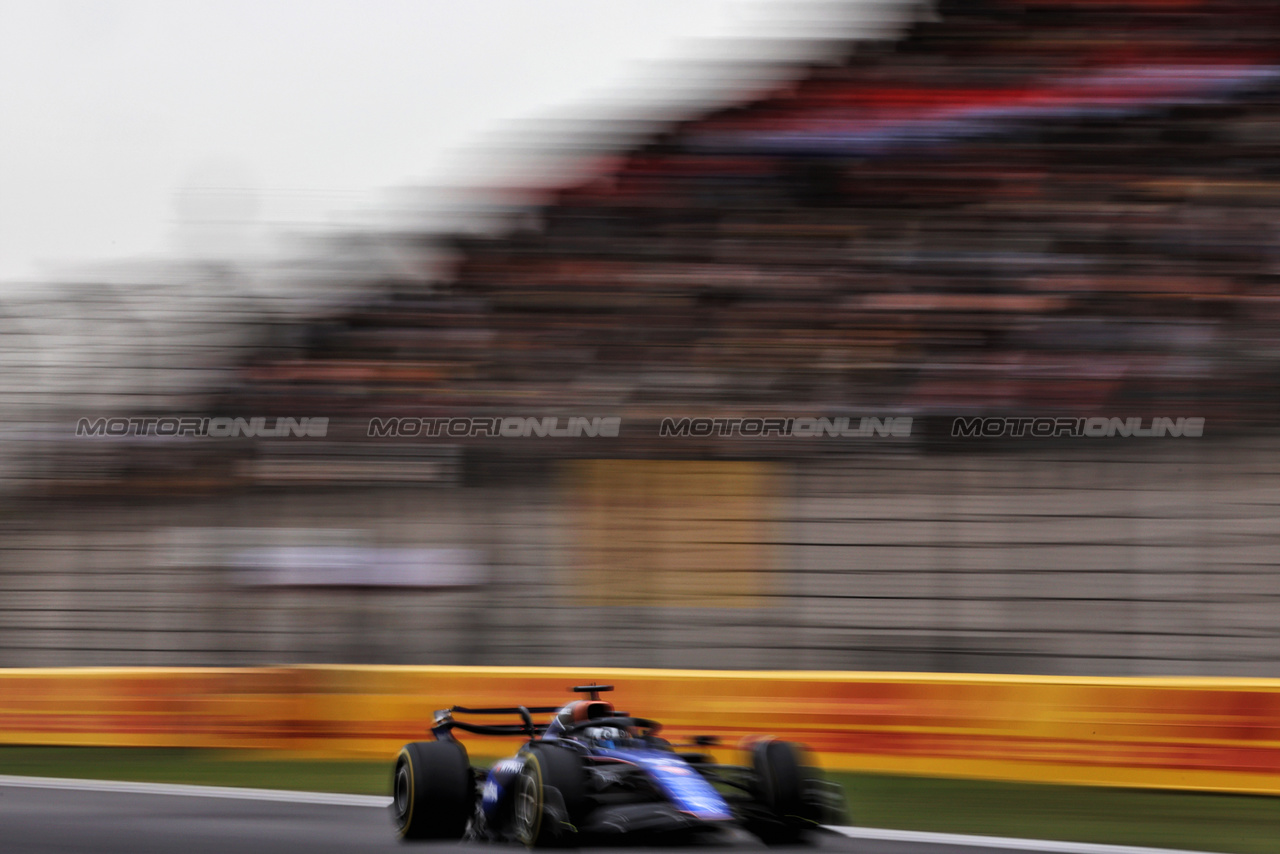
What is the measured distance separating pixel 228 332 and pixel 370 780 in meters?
4.15

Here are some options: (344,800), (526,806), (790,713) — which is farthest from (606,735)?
(790,713)

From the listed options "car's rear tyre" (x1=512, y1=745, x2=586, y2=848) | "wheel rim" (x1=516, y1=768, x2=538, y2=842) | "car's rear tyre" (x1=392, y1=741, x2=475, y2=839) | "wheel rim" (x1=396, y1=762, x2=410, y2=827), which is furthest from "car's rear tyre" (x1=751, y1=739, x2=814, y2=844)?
"wheel rim" (x1=396, y1=762, x2=410, y2=827)

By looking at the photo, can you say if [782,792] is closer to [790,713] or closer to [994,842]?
[994,842]

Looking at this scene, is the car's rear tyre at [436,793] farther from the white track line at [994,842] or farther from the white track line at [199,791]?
the white track line at [994,842]

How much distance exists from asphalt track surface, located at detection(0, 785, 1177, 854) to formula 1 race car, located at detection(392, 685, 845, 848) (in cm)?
12

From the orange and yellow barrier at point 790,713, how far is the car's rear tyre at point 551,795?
3006 mm

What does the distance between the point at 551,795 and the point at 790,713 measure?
3243 mm

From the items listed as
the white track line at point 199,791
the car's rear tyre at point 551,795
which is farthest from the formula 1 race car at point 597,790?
the white track line at point 199,791

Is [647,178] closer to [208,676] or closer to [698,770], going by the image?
[208,676]

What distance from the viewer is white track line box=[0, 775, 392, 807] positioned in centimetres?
684

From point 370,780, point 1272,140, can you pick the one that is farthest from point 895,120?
Result: point 370,780

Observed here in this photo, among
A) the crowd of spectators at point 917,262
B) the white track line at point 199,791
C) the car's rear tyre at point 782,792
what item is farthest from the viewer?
the crowd of spectators at point 917,262

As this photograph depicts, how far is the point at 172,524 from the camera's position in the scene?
992 centimetres

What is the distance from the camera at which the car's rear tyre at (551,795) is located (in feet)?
15.7
